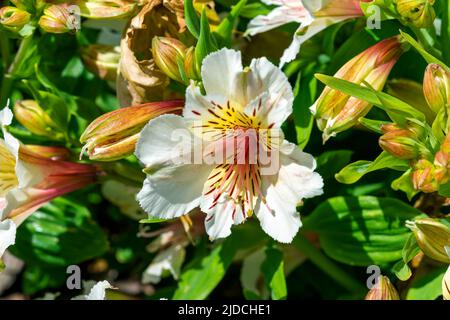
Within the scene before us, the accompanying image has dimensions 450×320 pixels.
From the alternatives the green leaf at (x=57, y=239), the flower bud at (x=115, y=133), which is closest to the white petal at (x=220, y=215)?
the flower bud at (x=115, y=133)

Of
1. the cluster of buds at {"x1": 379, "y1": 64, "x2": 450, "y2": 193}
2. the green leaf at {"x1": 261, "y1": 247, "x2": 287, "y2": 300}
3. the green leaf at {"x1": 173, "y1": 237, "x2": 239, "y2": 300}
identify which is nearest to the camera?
the cluster of buds at {"x1": 379, "y1": 64, "x2": 450, "y2": 193}

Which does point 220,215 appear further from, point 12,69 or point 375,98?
point 12,69

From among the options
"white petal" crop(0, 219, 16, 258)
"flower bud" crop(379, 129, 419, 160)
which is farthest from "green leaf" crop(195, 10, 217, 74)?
"white petal" crop(0, 219, 16, 258)

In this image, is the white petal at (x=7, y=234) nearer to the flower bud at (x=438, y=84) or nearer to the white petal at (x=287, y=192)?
the white petal at (x=287, y=192)

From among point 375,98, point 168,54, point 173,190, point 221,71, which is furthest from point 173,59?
point 375,98

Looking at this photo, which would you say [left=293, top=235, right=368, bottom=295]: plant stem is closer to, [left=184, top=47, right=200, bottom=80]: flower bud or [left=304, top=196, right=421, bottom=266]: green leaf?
[left=304, top=196, right=421, bottom=266]: green leaf

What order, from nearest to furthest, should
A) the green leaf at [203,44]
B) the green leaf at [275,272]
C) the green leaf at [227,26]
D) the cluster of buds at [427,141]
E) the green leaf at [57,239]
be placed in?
1. the cluster of buds at [427,141]
2. the green leaf at [203,44]
3. the green leaf at [227,26]
4. the green leaf at [275,272]
5. the green leaf at [57,239]
